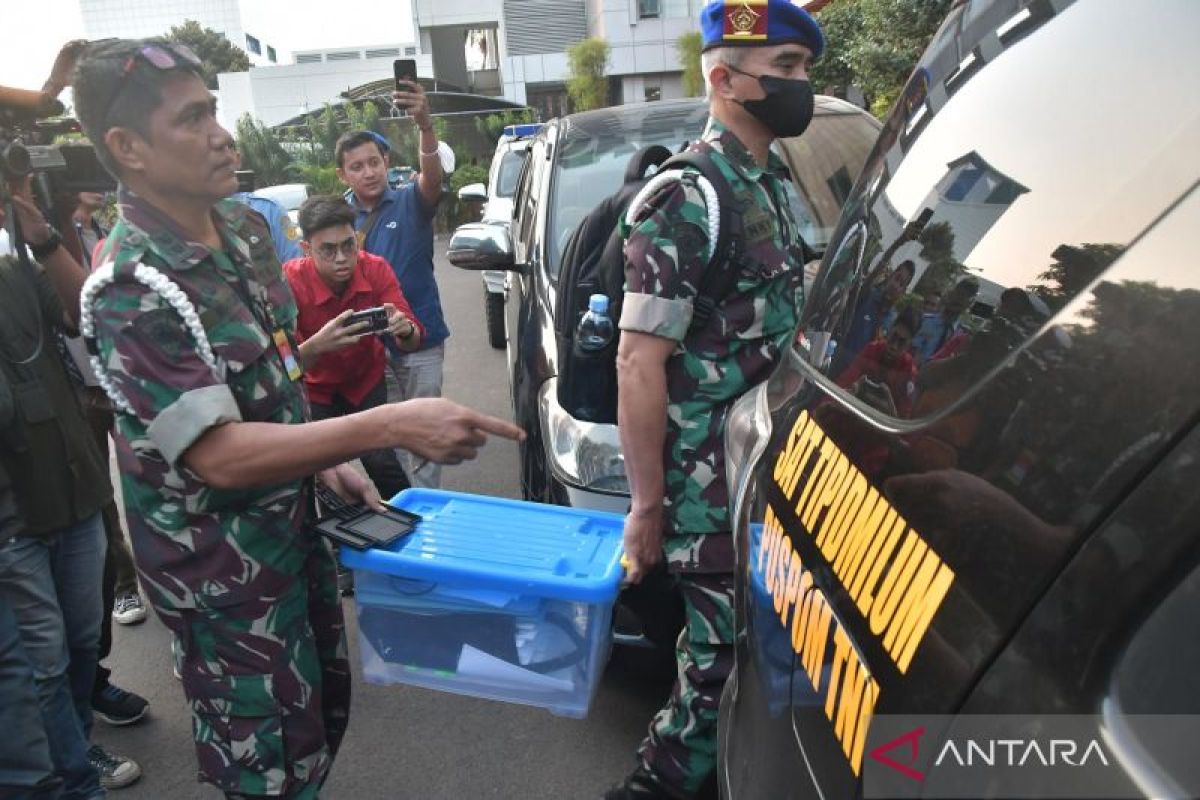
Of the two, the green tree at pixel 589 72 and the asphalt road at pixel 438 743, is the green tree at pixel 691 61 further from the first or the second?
the asphalt road at pixel 438 743

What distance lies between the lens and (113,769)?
2803mm

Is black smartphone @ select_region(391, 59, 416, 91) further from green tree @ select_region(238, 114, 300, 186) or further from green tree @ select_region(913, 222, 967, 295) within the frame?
green tree @ select_region(238, 114, 300, 186)

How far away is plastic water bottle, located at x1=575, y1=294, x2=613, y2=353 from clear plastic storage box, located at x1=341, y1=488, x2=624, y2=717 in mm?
509

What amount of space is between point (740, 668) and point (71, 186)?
2166mm

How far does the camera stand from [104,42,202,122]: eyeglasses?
66.1 inches

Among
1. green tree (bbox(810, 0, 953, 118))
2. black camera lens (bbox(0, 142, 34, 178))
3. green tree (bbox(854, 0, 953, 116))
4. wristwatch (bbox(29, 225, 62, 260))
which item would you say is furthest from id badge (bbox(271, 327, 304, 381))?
green tree (bbox(854, 0, 953, 116))

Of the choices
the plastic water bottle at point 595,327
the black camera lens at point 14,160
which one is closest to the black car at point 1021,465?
the plastic water bottle at point 595,327

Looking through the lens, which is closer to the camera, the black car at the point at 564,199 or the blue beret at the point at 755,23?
the blue beret at the point at 755,23

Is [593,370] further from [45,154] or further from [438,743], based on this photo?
[45,154]

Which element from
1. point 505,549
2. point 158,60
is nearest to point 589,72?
point 158,60

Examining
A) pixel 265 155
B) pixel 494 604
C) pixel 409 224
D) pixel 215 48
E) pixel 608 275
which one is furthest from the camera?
pixel 215 48

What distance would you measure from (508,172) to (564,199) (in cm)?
467

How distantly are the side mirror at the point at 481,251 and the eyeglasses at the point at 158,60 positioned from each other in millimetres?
2078

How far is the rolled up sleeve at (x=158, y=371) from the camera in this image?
160cm
